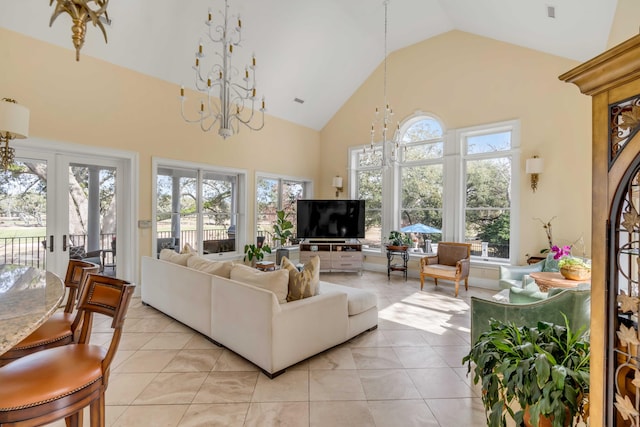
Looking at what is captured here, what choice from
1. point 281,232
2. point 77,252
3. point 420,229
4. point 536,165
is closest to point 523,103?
point 536,165

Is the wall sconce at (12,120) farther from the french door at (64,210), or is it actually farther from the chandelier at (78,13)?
the chandelier at (78,13)

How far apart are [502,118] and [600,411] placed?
17.4 ft

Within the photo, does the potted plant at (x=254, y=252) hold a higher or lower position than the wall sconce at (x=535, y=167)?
lower

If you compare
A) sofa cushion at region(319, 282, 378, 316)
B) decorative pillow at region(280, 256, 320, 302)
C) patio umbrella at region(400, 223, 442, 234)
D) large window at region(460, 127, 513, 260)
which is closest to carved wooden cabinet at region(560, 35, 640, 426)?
decorative pillow at region(280, 256, 320, 302)

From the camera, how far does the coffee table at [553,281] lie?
3308 millimetres

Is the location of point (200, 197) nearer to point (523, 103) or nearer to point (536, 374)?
point (536, 374)

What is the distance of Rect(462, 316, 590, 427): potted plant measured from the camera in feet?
4.10

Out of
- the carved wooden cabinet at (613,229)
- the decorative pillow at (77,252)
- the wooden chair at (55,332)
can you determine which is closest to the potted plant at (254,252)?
the decorative pillow at (77,252)

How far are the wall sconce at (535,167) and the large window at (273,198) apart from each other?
4828 millimetres

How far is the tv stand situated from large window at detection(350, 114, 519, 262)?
0.75 metres

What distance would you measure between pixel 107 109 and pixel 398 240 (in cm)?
552

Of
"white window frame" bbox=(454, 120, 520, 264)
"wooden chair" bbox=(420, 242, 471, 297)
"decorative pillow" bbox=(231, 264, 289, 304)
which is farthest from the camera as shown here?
"white window frame" bbox=(454, 120, 520, 264)

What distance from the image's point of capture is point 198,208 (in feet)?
18.8

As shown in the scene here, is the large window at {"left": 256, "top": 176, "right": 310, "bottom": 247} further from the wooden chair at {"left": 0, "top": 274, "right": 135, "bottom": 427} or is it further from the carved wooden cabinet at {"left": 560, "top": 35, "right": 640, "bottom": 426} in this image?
the carved wooden cabinet at {"left": 560, "top": 35, "right": 640, "bottom": 426}
